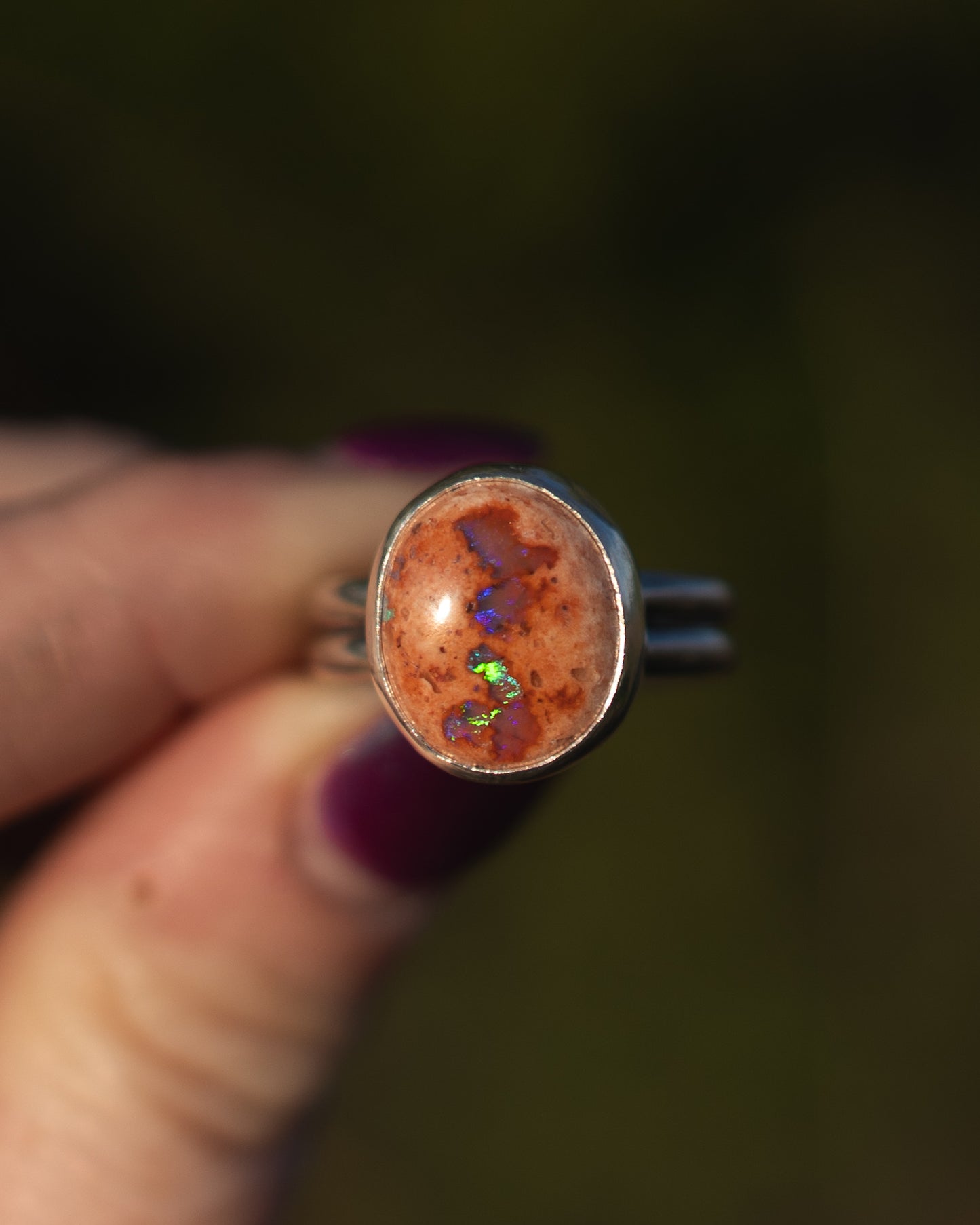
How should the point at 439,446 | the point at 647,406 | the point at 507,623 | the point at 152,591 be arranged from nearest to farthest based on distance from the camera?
the point at 507,623
the point at 152,591
the point at 439,446
the point at 647,406

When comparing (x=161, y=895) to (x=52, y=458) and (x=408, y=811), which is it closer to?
(x=408, y=811)

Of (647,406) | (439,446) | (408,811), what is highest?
(647,406)

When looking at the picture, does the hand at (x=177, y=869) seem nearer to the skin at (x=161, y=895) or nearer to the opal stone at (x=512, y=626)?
the skin at (x=161, y=895)

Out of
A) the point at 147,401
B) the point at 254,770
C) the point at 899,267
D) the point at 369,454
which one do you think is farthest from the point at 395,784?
the point at 899,267

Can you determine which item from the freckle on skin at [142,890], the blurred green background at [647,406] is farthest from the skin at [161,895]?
the blurred green background at [647,406]

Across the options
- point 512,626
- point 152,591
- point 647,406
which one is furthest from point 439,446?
point 647,406

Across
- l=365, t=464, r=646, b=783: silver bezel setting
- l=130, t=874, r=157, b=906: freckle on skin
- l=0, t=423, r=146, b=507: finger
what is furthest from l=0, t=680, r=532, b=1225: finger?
l=0, t=423, r=146, b=507: finger
